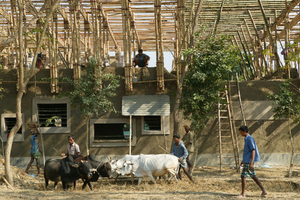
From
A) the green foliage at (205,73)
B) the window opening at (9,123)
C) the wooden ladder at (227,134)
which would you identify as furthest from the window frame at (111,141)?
the wooden ladder at (227,134)

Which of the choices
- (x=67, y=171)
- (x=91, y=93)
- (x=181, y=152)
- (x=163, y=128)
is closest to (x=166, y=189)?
(x=181, y=152)

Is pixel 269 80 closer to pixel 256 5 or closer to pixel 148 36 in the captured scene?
pixel 256 5

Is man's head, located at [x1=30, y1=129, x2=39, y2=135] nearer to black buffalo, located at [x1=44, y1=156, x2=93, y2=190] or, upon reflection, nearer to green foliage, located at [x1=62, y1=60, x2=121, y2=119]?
green foliage, located at [x1=62, y1=60, x2=121, y2=119]

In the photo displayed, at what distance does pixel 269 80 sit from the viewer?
43.4 feet

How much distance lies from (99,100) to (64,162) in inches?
138

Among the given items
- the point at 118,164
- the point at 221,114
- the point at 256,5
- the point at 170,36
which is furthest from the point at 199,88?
the point at 170,36

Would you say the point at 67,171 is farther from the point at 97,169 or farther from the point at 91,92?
the point at 91,92

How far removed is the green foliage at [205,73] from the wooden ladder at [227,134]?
1.56m

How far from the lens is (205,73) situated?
10.8m

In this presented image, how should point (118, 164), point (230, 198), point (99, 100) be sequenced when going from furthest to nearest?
point (99, 100)
point (118, 164)
point (230, 198)

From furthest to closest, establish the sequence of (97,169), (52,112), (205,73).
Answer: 1. (52,112)
2. (205,73)
3. (97,169)

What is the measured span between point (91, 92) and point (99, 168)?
143 inches

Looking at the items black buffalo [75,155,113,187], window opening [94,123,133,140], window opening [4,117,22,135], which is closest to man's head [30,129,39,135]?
window opening [4,117,22,135]

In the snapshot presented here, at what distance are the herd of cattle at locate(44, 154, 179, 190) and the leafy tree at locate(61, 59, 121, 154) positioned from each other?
2873 millimetres
